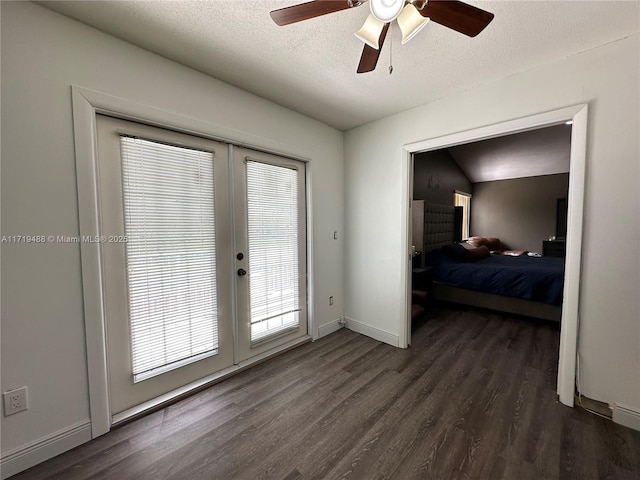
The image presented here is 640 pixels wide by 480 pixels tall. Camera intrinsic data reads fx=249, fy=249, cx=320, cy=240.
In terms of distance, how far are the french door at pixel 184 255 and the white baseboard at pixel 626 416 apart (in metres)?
2.50

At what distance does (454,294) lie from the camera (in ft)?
12.9

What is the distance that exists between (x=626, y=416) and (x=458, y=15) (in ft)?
8.47

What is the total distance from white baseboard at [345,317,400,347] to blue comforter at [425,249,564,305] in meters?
1.72

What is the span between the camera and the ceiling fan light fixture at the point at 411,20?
46.2 inches

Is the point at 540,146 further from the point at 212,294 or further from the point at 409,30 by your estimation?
the point at 212,294

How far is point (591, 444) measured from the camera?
4.84ft

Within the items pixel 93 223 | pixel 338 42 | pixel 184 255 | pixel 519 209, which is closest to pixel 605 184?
pixel 338 42

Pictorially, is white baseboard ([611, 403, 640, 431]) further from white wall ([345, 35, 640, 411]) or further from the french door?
the french door

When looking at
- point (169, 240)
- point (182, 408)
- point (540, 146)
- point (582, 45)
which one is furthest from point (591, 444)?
point (540, 146)

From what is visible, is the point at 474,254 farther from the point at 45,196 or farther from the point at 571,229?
the point at 45,196

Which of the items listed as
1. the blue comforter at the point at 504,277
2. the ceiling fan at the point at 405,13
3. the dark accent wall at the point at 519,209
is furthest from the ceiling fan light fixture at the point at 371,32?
the dark accent wall at the point at 519,209

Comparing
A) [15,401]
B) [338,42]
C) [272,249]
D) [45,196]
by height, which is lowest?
[15,401]

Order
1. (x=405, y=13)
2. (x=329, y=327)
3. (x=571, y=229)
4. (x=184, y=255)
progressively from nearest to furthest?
(x=405, y=13), (x=571, y=229), (x=184, y=255), (x=329, y=327)

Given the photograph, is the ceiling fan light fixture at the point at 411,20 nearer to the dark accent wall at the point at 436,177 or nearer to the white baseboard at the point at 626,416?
the white baseboard at the point at 626,416
